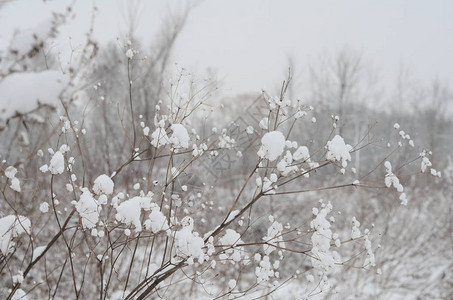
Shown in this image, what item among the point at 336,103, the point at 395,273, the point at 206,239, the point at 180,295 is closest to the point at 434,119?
the point at 336,103

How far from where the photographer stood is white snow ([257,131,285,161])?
1858 millimetres

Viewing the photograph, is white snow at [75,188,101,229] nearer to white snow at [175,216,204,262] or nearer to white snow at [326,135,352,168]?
white snow at [175,216,204,262]

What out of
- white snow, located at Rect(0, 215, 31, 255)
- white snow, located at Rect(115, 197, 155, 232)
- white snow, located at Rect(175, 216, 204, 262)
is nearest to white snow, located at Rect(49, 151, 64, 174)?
white snow, located at Rect(115, 197, 155, 232)

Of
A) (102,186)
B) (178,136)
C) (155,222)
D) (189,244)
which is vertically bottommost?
(189,244)

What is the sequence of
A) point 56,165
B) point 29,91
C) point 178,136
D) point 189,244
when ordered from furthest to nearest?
point 178,136 → point 189,244 → point 56,165 → point 29,91

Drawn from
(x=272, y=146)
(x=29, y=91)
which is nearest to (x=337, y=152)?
(x=272, y=146)

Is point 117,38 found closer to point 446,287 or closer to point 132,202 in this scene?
point 132,202

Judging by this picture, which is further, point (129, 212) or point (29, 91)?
point (129, 212)

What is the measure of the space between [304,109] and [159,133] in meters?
0.86

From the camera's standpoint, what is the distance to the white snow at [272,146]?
1.86 meters

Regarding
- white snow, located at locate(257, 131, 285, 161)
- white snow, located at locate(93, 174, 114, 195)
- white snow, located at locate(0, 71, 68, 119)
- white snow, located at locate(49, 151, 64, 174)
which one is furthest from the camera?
white snow, located at locate(257, 131, 285, 161)

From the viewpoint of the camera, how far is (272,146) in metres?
1.86

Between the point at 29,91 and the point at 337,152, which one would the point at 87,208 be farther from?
the point at 337,152

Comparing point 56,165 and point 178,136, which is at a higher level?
point 178,136
